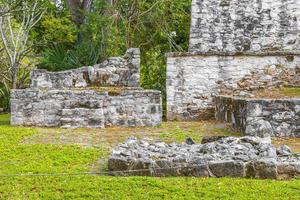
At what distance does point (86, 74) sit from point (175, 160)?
6.28 meters

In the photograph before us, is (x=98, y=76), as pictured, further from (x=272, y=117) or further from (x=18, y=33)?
(x=18, y=33)

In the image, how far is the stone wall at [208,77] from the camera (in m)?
12.5

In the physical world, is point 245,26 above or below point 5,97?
above

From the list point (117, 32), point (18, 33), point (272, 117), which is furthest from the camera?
point (18, 33)

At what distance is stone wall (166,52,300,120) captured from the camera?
12508 millimetres

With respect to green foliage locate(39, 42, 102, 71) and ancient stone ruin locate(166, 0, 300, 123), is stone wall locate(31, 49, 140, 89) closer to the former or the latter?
ancient stone ruin locate(166, 0, 300, 123)

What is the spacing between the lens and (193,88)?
41.0 ft

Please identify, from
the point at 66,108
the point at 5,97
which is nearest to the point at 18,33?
the point at 5,97

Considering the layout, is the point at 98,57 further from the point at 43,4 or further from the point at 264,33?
the point at 264,33

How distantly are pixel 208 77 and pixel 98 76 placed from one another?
2.65m

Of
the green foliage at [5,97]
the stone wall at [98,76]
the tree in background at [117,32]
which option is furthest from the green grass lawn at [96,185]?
the green foliage at [5,97]

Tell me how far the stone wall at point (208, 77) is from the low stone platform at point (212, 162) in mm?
5723

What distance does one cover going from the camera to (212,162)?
6.23m

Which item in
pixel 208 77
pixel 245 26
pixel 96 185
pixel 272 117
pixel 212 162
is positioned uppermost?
pixel 245 26
